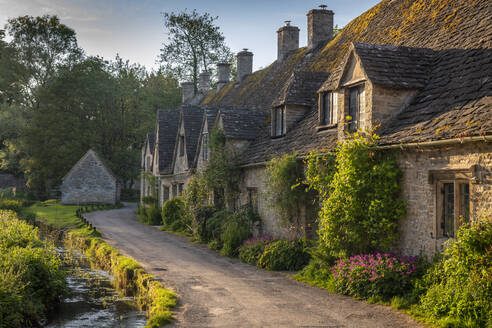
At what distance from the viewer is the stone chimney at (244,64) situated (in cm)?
3616

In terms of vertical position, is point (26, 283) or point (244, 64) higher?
point (244, 64)

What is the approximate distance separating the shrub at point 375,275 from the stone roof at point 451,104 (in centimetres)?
263

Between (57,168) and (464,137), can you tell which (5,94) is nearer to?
(57,168)

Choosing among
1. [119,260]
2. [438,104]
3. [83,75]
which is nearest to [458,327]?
[438,104]

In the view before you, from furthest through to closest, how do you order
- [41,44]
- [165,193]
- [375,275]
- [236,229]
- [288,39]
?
[41,44], [165,193], [288,39], [236,229], [375,275]

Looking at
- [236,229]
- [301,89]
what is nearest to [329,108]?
[301,89]

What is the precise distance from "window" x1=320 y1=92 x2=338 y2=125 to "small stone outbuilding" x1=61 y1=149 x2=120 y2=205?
34.5 metres

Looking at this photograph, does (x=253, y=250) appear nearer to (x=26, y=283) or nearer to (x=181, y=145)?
(x=26, y=283)

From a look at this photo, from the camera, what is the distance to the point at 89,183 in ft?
150

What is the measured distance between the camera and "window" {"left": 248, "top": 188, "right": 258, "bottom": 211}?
18875 millimetres

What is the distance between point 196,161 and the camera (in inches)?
1029

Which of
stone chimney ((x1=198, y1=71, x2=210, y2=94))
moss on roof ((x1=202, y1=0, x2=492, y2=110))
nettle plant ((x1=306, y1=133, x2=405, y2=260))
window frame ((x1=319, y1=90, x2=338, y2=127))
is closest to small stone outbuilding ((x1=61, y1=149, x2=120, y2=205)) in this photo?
stone chimney ((x1=198, y1=71, x2=210, y2=94))

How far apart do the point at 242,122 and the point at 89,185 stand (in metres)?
28.2

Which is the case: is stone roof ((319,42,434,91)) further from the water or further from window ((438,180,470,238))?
the water
